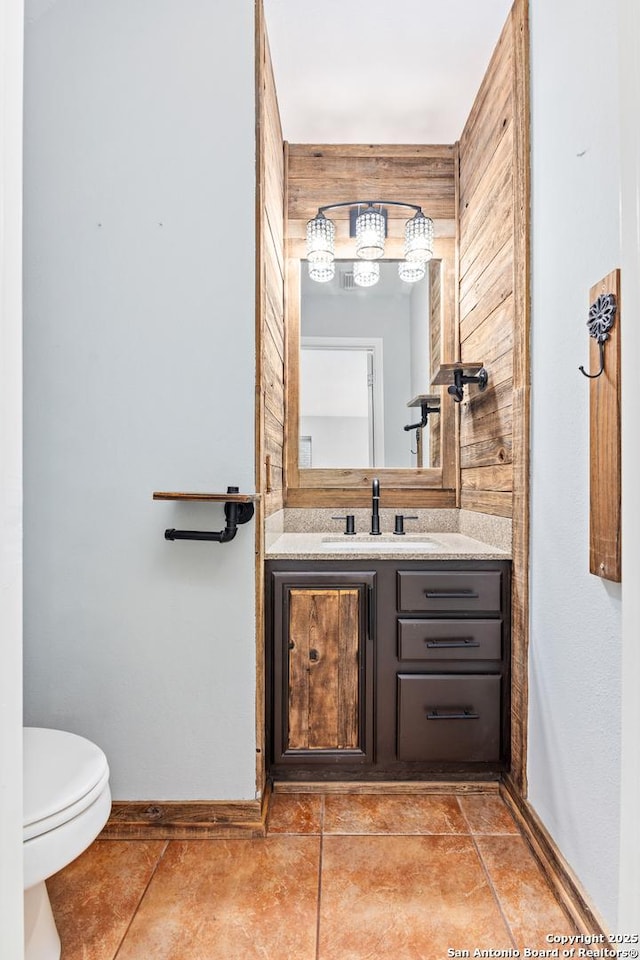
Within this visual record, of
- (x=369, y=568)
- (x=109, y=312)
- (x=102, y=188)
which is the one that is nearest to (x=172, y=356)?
(x=109, y=312)

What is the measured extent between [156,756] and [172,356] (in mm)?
1248

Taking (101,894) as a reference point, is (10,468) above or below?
above

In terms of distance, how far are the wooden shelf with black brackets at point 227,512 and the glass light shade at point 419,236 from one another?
1.47 m

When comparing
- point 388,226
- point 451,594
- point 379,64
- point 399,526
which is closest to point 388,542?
point 399,526

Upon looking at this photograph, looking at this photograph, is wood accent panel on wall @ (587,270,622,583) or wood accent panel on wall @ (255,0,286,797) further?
wood accent panel on wall @ (255,0,286,797)

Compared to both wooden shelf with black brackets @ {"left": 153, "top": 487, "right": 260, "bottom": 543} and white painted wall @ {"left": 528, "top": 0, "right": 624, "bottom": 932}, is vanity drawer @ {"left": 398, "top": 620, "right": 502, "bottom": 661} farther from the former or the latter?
wooden shelf with black brackets @ {"left": 153, "top": 487, "right": 260, "bottom": 543}

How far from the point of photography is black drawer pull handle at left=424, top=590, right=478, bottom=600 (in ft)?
6.47

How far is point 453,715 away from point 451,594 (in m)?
0.41

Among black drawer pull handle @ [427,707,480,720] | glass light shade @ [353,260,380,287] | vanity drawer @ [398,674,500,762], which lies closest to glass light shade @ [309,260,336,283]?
glass light shade @ [353,260,380,287]

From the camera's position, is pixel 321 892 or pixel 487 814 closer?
pixel 321 892

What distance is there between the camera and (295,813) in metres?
1.88

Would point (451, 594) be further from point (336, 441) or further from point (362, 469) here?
point (336, 441)

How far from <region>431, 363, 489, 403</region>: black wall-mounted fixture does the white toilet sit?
69.8 inches

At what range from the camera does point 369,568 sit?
1997 mm
